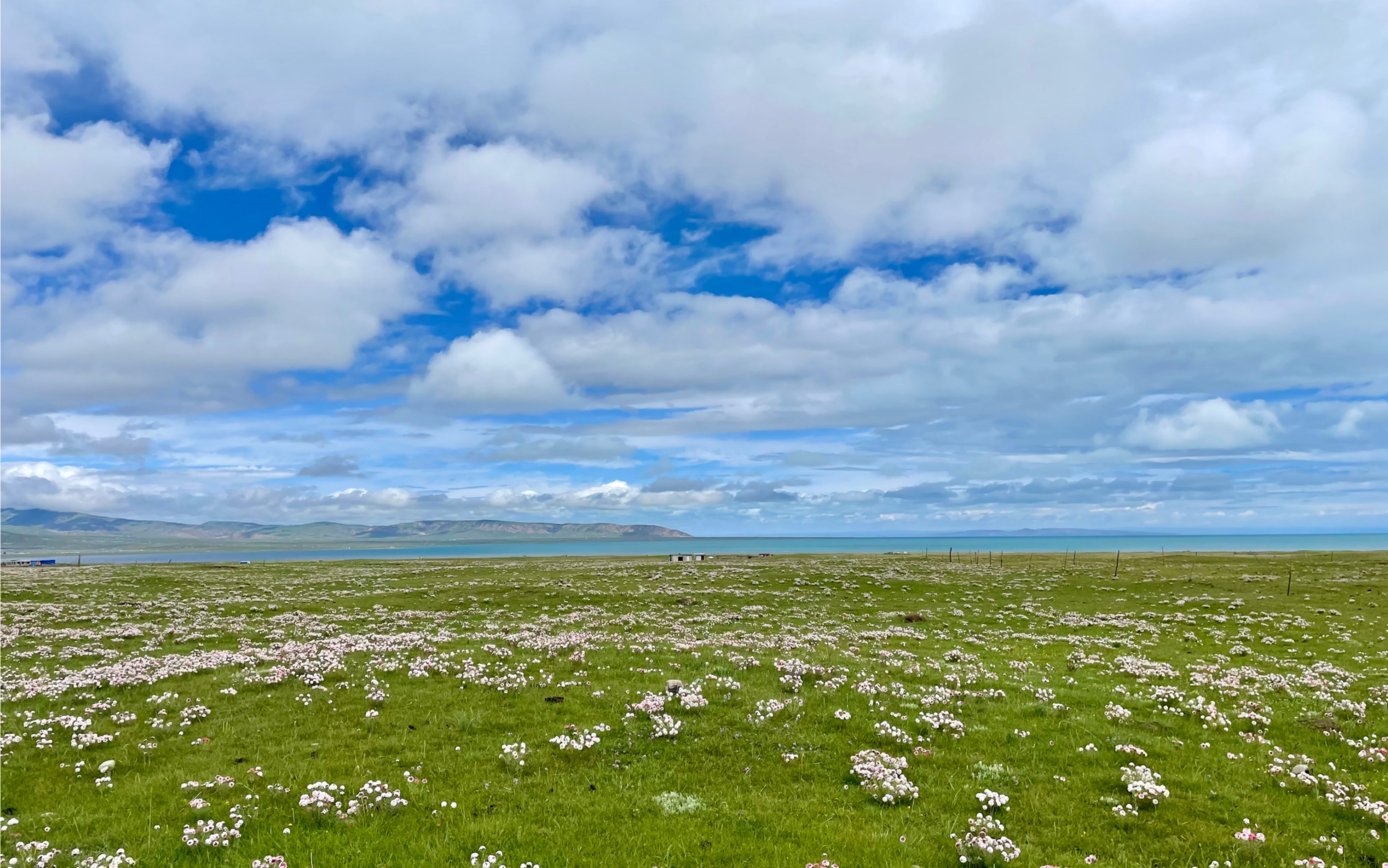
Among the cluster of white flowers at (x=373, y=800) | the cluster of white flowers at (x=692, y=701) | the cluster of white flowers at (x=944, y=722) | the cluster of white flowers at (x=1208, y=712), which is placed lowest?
the cluster of white flowers at (x=1208, y=712)

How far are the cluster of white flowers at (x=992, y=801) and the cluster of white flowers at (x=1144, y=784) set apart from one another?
92.7 inches

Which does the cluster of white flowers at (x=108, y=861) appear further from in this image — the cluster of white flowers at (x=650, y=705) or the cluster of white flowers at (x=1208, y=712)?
the cluster of white flowers at (x=1208, y=712)

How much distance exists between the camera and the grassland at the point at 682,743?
10.7m

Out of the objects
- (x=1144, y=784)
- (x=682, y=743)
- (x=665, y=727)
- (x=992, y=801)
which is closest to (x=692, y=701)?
(x=665, y=727)

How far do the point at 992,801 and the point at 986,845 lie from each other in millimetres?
2309

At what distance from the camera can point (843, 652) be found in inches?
1016

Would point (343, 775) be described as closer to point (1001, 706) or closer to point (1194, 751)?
point (1001, 706)

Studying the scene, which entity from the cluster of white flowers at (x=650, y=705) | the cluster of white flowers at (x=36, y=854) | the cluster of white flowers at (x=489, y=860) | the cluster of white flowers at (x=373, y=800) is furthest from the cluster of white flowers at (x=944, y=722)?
the cluster of white flowers at (x=36, y=854)

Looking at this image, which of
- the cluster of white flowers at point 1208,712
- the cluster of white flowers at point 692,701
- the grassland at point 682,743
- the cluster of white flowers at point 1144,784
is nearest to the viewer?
the grassland at point 682,743

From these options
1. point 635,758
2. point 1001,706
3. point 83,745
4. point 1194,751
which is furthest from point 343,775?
point 1194,751

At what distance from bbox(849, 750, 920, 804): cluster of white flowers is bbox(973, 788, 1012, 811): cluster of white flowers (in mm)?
1107

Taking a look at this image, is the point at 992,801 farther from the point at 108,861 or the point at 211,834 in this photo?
the point at 108,861

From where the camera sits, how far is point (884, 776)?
12.8 metres

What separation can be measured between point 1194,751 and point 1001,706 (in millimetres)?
4410
